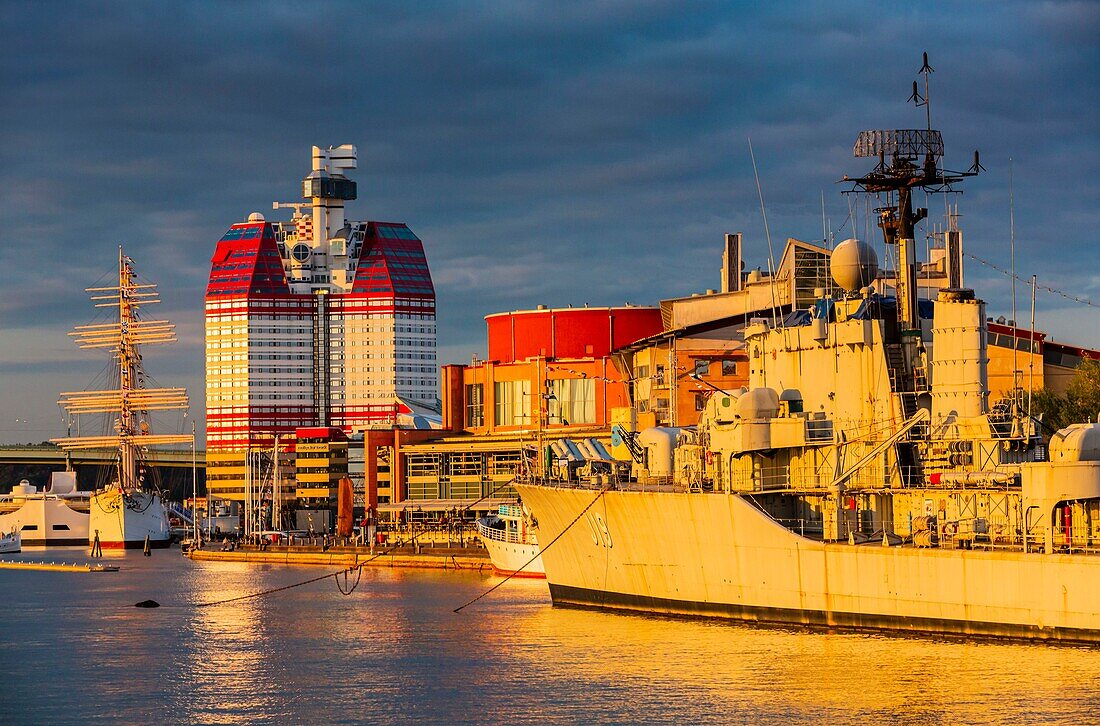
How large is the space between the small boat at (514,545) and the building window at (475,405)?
5281cm

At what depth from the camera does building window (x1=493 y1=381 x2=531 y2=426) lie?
5482 inches

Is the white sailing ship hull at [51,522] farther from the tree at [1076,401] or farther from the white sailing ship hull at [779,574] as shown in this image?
the white sailing ship hull at [779,574]

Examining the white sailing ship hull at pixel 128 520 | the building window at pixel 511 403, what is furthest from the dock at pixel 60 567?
the white sailing ship hull at pixel 128 520

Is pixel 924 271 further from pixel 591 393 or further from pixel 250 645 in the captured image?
pixel 250 645

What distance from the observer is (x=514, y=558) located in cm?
8644

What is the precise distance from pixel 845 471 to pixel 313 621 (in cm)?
2208

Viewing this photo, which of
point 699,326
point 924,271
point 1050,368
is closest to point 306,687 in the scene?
point 1050,368

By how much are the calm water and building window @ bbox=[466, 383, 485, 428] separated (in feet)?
259

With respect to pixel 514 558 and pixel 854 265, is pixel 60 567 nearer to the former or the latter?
pixel 514 558

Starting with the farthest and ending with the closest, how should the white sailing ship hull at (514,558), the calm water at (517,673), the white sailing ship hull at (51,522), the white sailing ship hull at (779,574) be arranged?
the white sailing ship hull at (51,522) → the white sailing ship hull at (514,558) → the white sailing ship hull at (779,574) → the calm water at (517,673)

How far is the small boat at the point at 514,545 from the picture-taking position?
3334 inches

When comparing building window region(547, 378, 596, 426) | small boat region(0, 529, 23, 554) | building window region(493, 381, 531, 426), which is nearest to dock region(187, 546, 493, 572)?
building window region(493, 381, 531, 426)

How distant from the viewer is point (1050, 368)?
289 ft

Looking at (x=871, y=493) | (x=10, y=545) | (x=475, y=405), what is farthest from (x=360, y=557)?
(x=871, y=493)
